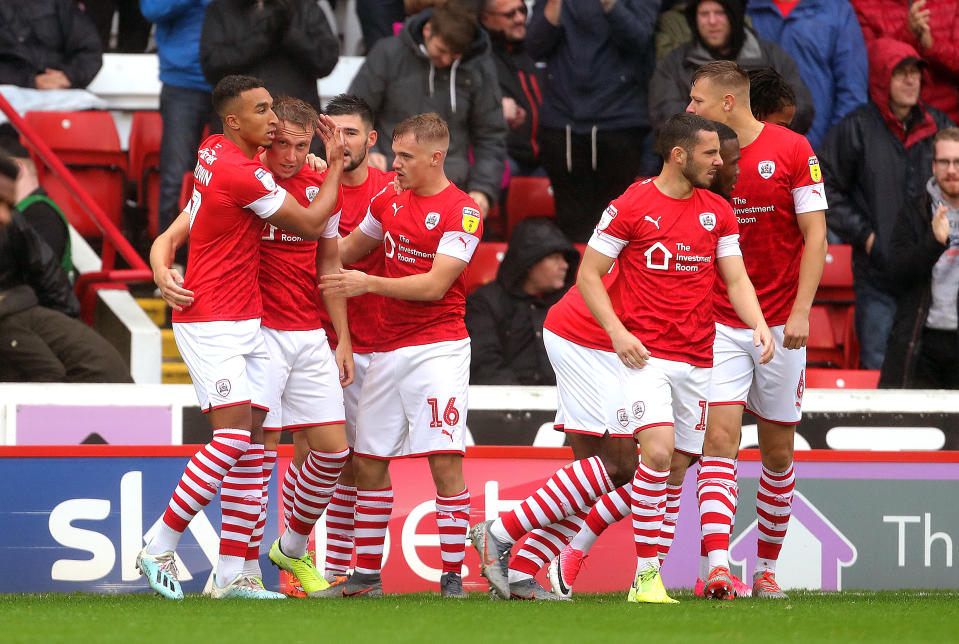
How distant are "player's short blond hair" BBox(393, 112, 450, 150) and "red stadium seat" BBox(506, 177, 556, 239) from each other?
13.7 feet

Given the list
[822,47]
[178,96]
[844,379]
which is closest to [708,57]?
[822,47]

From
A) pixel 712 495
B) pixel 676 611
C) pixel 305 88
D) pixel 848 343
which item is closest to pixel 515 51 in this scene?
pixel 305 88

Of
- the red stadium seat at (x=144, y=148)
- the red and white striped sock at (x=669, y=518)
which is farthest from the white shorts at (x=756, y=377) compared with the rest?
the red stadium seat at (x=144, y=148)

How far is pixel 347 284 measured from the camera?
17.7 ft

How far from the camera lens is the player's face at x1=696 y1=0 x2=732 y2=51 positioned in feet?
28.2

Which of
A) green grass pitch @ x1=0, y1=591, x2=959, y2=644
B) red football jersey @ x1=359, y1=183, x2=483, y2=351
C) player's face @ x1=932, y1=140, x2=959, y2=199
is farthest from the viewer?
player's face @ x1=932, y1=140, x2=959, y2=199

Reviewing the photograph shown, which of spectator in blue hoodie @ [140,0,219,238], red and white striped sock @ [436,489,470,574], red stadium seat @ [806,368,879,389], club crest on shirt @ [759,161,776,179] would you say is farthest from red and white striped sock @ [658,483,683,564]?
spectator in blue hoodie @ [140,0,219,238]

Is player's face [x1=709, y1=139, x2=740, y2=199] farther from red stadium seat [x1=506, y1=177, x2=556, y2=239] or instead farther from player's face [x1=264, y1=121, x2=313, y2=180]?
red stadium seat [x1=506, y1=177, x2=556, y2=239]

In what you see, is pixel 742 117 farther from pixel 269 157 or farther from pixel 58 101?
pixel 58 101

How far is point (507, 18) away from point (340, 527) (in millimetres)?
4624

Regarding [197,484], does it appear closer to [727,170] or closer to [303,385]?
[303,385]

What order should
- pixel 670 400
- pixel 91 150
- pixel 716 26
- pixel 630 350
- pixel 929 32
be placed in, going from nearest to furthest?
pixel 630 350
pixel 670 400
pixel 716 26
pixel 929 32
pixel 91 150

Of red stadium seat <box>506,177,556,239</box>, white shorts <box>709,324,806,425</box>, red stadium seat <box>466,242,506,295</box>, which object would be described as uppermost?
white shorts <box>709,324,806,425</box>

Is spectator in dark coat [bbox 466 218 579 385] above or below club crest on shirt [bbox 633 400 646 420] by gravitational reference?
below
